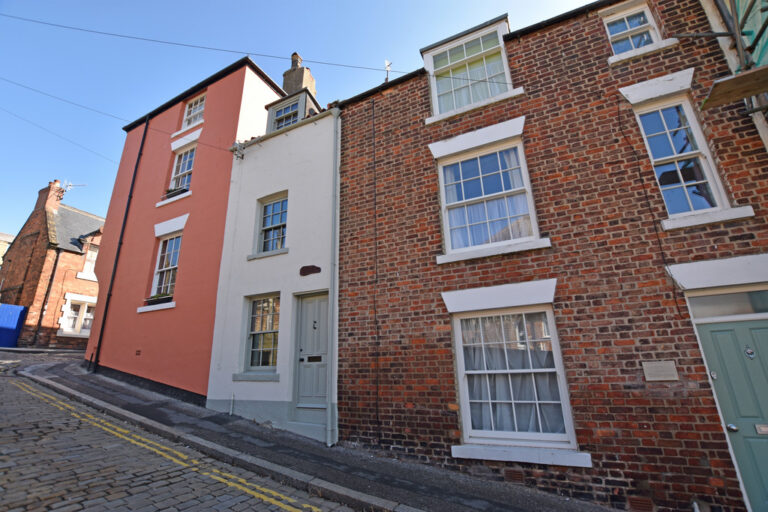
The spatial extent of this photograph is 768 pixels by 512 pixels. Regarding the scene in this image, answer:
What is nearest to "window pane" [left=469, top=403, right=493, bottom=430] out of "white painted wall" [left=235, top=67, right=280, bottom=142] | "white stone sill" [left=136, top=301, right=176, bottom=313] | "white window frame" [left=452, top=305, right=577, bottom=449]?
"white window frame" [left=452, top=305, right=577, bottom=449]

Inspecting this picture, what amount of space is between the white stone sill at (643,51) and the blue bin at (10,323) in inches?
1064

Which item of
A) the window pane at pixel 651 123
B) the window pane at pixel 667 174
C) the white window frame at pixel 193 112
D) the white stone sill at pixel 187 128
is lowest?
the window pane at pixel 667 174

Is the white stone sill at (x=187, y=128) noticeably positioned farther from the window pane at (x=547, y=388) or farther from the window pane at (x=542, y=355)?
the window pane at (x=547, y=388)

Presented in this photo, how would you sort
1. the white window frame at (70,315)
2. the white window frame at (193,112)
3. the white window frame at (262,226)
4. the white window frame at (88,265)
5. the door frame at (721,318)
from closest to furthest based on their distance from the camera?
the door frame at (721,318) < the white window frame at (262,226) < the white window frame at (193,112) < the white window frame at (70,315) < the white window frame at (88,265)

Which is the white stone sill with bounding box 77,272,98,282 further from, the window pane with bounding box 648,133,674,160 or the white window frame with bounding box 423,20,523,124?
the window pane with bounding box 648,133,674,160

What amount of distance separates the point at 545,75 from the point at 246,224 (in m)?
7.22

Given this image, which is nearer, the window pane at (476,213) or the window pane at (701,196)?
the window pane at (701,196)

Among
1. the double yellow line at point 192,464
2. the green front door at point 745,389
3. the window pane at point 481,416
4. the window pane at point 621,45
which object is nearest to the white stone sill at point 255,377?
the double yellow line at point 192,464

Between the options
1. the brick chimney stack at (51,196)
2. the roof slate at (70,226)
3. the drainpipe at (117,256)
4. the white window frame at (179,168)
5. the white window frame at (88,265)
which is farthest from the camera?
the brick chimney stack at (51,196)

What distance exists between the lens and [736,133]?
471cm

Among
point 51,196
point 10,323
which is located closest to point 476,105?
point 10,323

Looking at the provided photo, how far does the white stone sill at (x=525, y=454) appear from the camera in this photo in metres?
4.41

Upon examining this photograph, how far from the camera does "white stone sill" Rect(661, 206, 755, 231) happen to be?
4.38 metres

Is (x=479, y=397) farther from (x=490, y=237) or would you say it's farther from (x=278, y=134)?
(x=278, y=134)
